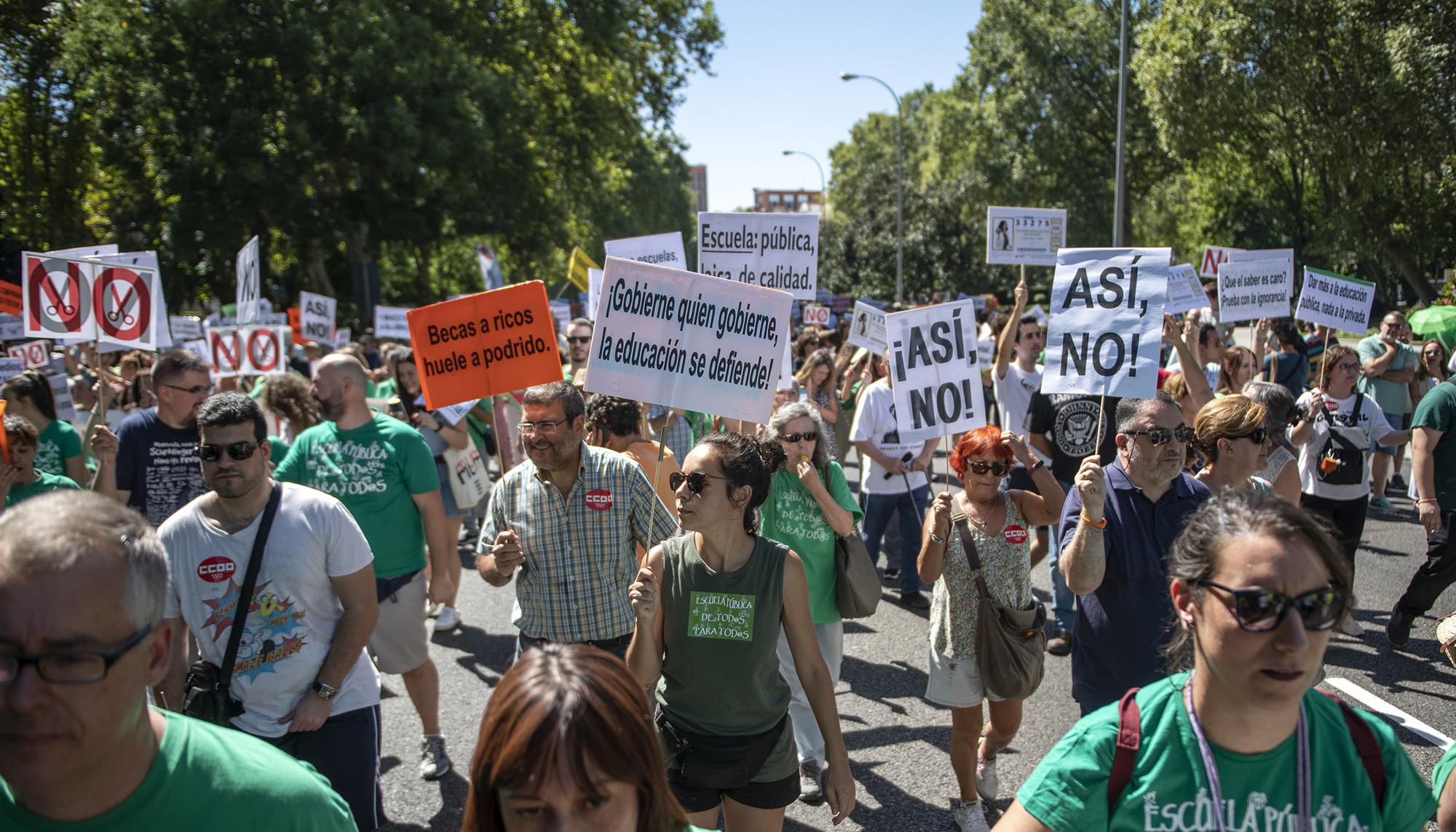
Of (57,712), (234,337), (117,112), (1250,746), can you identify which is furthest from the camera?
(117,112)

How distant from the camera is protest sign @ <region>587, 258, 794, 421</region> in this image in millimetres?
4480

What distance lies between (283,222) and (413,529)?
23.6m

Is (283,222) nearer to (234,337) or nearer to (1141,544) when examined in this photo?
Result: (234,337)

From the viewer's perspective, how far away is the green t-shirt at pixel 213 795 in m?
1.70

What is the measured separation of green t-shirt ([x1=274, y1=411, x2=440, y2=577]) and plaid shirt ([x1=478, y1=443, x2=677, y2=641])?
0.89 m

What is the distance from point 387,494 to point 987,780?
3002 millimetres

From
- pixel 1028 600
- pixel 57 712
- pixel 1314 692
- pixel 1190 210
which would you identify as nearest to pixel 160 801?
pixel 57 712

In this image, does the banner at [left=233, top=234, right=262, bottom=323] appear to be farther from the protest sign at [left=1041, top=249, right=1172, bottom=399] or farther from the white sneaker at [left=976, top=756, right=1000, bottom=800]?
the white sneaker at [left=976, top=756, right=1000, bottom=800]

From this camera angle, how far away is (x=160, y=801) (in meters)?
1.74

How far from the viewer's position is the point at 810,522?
186 inches

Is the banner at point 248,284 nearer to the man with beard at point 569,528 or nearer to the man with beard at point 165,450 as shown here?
the man with beard at point 165,450

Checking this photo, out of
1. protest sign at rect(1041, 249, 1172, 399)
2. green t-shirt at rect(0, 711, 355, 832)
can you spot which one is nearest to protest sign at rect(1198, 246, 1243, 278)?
protest sign at rect(1041, 249, 1172, 399)

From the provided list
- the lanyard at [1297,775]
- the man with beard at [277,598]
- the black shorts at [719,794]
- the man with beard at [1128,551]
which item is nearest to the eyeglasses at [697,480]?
the black shorts at [719,794]

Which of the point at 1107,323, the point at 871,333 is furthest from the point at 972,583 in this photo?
the point at 871,333
